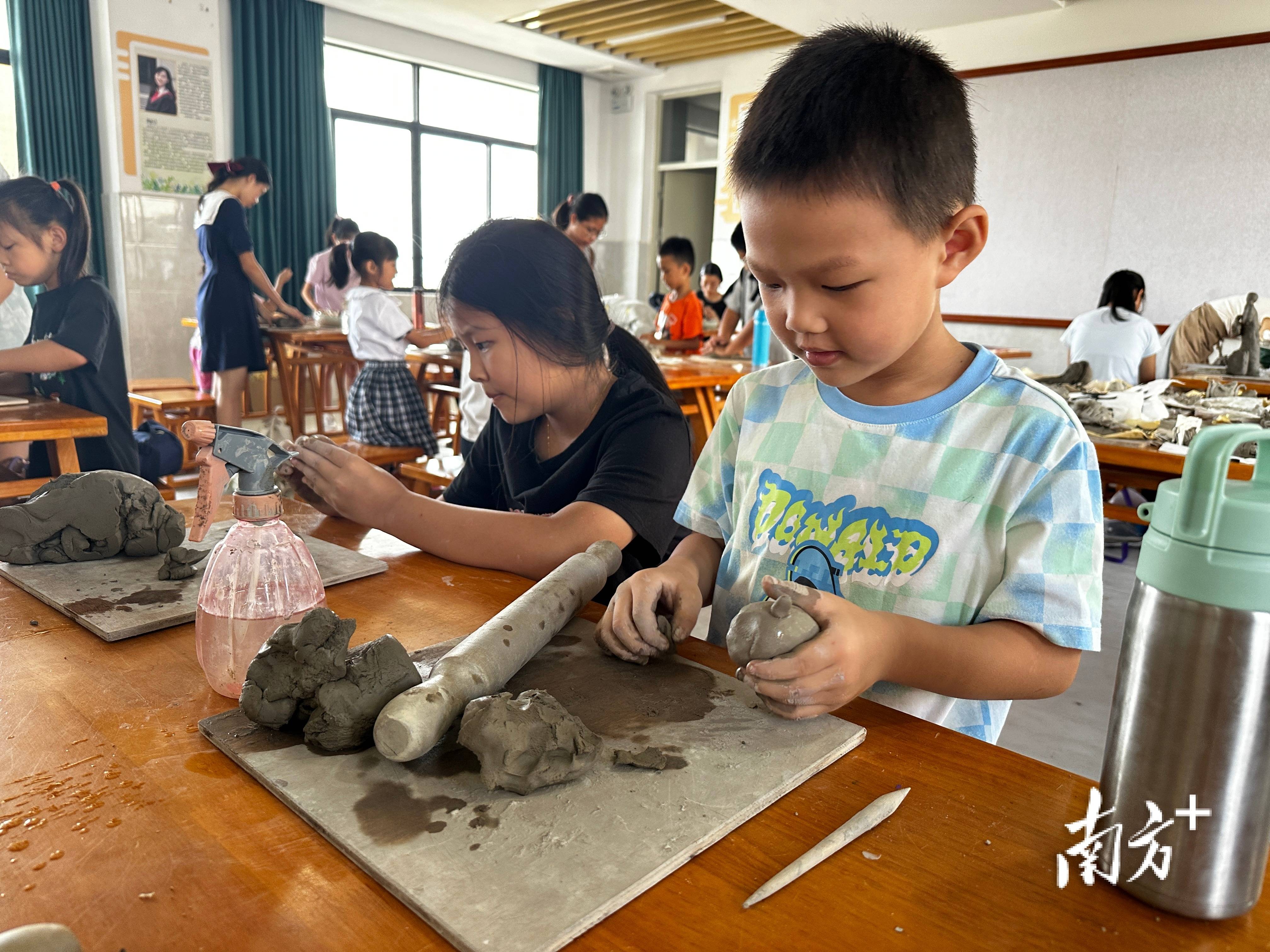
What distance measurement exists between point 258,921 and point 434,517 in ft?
2.69

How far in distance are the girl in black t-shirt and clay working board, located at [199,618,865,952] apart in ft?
1.65

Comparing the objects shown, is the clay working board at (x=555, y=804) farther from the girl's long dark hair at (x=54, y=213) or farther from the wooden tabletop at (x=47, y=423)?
the girl's long dark hair at (x=54, y=213)

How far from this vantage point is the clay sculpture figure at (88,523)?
1.09 m

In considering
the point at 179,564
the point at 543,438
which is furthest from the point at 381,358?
the point at 179,564

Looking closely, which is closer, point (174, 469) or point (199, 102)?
point (174, 469)

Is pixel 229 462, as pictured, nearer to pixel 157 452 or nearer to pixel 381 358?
pixel 157 452

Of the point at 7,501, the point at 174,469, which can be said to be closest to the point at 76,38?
the point at 174,469

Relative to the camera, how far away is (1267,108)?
6.07m

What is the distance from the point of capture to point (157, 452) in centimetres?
315

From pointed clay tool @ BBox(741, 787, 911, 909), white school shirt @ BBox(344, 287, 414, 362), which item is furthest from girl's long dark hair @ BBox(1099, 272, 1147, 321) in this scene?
pointed clay tool @ BBox(741, 787, 911, 909)

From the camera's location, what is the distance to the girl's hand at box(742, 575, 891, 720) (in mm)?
678

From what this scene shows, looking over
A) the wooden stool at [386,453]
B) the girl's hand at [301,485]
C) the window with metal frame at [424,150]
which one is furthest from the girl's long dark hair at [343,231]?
the girl's hand at [301,485]

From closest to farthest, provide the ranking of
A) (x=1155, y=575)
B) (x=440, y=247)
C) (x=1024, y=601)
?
(x=1155, y=575) < (x=1024, y=601) < (x=440, y=247)

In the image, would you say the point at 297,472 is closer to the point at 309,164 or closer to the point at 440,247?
the point at 309,164
